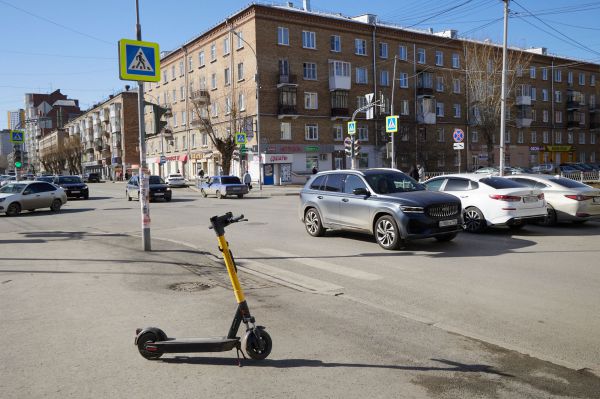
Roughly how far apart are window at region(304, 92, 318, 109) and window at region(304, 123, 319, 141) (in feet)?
5.85

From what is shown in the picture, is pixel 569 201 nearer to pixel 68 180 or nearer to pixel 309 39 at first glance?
pixel 68 180

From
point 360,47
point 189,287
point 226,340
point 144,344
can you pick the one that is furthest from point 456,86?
point 144,344

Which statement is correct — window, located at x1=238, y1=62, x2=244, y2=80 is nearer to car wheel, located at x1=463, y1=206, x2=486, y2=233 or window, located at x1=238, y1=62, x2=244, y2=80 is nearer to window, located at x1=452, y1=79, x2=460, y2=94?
window, located at x1=452, y1=79, x2=460, y2=94

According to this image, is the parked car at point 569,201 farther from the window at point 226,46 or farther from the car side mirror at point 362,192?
the window at point 226,46

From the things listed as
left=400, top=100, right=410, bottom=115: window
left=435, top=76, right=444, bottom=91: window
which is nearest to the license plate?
left=400, top=100, right=410, bottom=115: window

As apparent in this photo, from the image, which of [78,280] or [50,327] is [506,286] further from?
[78,280]

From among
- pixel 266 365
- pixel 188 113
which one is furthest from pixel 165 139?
pixel 266 365

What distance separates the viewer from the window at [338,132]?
171ft

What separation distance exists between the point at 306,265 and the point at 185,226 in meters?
7.60

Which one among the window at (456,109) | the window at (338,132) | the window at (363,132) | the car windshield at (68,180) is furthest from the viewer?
the window at (456,109)

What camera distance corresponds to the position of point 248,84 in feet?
158

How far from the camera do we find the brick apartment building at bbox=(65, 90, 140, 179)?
289 ft

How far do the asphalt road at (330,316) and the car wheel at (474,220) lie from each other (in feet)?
3.60

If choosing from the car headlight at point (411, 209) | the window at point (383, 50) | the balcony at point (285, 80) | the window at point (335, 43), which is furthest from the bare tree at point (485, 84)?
the car headlight at point (411, 209)
